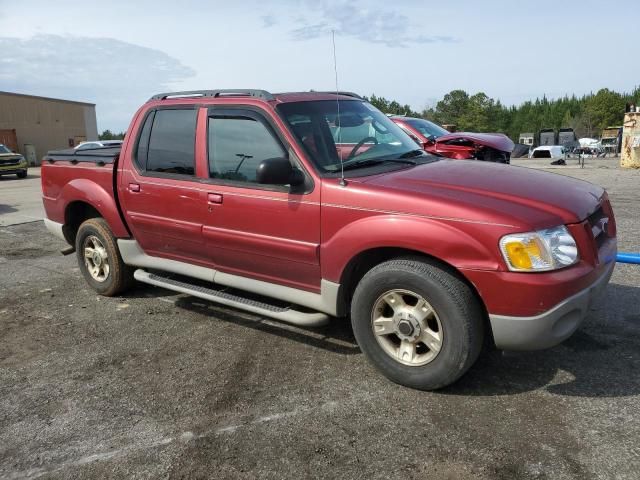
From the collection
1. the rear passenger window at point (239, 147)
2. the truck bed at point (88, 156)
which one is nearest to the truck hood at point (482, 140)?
the truck bed at point (88, 156)

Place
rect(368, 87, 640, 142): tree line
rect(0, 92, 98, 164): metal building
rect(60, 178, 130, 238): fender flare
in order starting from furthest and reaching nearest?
rect(368, 87, 640, 142): tree line → rect(0, 92, 98, 164): metal building → rect(60, 178, 130, 238): fender flare

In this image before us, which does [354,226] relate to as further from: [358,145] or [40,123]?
[40,123]

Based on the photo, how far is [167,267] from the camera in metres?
4.82

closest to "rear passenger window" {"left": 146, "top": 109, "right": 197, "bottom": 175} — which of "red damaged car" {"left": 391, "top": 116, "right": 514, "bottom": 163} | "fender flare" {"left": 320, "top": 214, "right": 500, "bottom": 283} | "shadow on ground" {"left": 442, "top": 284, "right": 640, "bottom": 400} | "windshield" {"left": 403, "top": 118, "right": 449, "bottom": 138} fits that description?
"fender flare" {"left": 320, "top": 214, "right": 500, "bottom": 283}

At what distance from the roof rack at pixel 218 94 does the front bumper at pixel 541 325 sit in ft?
7.66

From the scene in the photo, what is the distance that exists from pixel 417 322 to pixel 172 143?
2.61 m

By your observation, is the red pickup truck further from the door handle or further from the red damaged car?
the red damaged car

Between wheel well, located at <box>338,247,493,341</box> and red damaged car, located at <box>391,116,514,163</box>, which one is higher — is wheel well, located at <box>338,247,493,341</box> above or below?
below

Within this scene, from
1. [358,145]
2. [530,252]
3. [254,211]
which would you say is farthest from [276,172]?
[530,252]

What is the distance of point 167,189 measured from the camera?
4.53m

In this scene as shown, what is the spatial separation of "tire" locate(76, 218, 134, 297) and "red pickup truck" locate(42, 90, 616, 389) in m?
0.03

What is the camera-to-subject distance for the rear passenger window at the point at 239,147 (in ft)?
13.1

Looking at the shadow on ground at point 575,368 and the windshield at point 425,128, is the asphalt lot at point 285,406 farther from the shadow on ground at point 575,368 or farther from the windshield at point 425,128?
the windshield at point 425,128

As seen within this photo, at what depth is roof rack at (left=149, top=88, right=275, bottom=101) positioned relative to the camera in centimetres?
416
